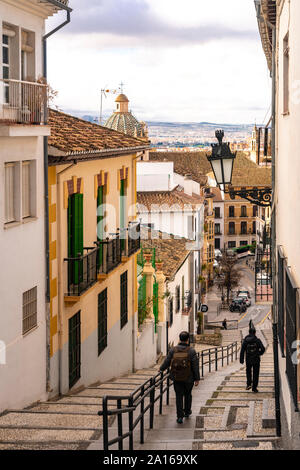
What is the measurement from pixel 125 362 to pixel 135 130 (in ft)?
280

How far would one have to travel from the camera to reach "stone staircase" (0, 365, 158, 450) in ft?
31.5

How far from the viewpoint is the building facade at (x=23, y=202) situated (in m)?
12.2

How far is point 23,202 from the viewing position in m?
13.4

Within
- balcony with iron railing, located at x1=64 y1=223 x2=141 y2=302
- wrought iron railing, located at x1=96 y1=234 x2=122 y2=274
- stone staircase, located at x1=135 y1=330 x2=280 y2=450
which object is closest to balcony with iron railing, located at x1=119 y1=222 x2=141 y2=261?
balcony with iron railing, located at x1=64 y1=223 x2=141 y2=302

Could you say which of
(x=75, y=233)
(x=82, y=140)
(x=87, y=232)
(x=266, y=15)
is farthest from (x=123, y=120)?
(x=266, y=15)

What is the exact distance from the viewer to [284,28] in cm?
1114

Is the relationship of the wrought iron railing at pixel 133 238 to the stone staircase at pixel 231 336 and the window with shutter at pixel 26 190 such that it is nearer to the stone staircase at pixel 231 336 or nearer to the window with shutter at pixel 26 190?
the window with shutter at pixel 26 190

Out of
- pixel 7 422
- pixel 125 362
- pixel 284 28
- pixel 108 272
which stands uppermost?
pixel 284 28

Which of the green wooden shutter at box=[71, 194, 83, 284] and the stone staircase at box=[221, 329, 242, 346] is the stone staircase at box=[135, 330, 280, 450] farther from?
the stone staircase at box=[221, 329, 242, 346]

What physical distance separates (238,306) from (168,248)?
36.2 metres

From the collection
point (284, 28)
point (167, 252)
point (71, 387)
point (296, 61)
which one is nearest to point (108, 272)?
point (71, 387)

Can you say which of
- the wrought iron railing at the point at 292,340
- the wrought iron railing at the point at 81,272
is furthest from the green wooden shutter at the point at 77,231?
the wrought iron railing at the point at 292,340

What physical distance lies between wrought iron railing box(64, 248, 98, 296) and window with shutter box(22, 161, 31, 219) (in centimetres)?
200

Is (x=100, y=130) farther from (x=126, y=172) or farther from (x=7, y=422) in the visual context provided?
(x=7, y=422)
